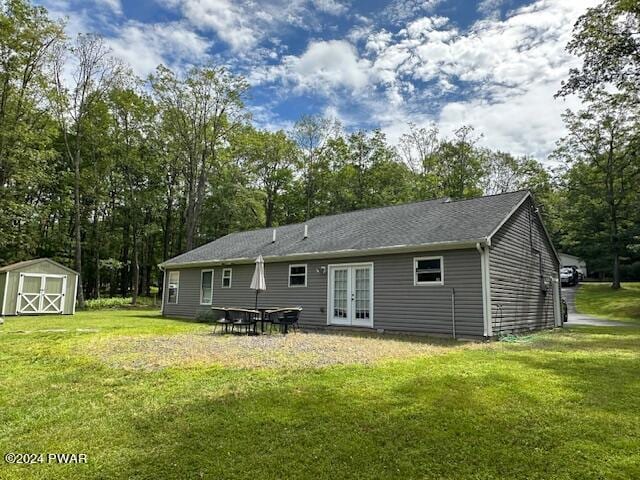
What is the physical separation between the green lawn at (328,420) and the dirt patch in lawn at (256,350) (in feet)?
1.50

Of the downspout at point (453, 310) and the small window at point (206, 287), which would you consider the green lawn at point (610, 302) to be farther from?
the small window at point (206, 287)

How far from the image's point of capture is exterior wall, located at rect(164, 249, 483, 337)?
9.99 meters

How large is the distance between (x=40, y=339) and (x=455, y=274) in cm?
1015

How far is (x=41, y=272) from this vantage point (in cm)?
1697

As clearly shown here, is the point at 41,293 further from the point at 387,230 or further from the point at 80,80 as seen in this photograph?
the point at 387,230

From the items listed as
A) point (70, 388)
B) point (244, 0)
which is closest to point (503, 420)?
point (70, 388)

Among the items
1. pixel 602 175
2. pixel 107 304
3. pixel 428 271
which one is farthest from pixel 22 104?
pixel 602 175

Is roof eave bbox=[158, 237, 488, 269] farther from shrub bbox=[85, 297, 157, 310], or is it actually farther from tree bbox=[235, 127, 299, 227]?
tree bbox=[235, 127, 299, 227]

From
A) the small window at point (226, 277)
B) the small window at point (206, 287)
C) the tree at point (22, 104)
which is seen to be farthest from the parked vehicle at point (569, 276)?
the tree at point (22, 104)

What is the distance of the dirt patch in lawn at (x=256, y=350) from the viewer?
259 inches

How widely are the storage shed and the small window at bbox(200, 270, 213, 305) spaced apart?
591 cm

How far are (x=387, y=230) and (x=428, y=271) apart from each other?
2.58 m

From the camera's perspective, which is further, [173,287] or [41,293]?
[173,287]

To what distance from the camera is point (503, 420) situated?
3879 mm
